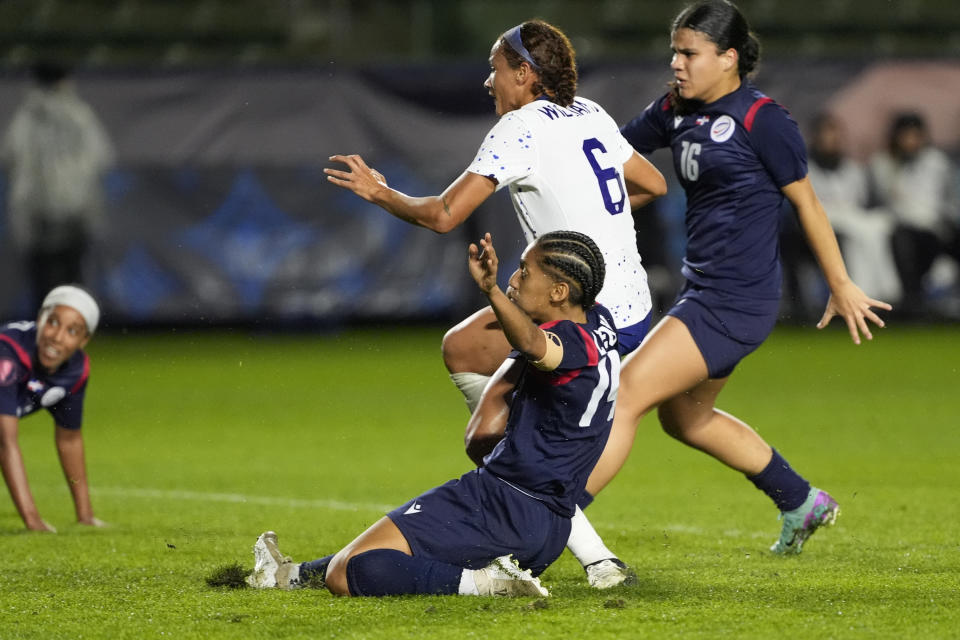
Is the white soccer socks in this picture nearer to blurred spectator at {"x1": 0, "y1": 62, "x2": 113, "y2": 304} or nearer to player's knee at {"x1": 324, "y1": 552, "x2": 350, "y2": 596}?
player's knee at {"x1": 324, "y1": 552, "x2": 350, "y2": 596}

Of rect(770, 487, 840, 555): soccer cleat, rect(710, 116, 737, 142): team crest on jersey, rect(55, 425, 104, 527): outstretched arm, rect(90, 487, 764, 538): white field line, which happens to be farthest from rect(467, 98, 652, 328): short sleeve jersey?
rect(55, 425, 104, 527): outstretched arm

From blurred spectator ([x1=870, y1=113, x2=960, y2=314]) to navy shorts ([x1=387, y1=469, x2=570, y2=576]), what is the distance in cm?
1150

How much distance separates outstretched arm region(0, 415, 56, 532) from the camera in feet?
21.2

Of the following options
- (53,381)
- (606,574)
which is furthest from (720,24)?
(53,381)

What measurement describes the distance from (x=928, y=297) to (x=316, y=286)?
6.53m

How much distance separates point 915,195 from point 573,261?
11660 mm

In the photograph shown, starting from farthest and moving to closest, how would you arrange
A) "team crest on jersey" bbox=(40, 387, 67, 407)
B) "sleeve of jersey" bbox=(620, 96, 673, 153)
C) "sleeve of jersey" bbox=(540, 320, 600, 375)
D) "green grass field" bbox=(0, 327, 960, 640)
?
1. "team crest on jersey" bbox=(40, 387, 67, 407)
2. "sleeve of jersey" bbox=(620, 96, 673, 153)
3. "sleeve of jersey" bbox=(540, 320, 600, 375)
4. "green grass field" bbox=(0, 327, 960, 640)

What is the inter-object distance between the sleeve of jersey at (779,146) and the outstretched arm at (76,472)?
131 inches

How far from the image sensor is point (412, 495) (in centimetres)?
737

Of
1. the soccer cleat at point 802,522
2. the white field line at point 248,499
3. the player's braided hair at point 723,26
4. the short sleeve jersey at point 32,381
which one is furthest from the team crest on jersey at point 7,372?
the soccer cleat at point 802,522

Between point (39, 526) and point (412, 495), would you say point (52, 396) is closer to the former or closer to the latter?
point (39, 526)

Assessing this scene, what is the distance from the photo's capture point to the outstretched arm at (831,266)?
5293 millimetres

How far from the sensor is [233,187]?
49.9ft

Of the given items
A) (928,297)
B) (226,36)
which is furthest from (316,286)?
(928,297)
